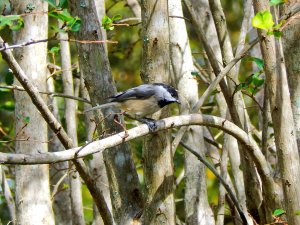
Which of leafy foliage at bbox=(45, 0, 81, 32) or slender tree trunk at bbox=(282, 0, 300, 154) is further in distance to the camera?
slender tree trunk at bbox=(282, 0, 300, 154)

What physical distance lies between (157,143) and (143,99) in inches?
29.6

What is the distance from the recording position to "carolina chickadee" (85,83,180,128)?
3.88 m

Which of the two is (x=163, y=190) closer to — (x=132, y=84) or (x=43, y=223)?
(x=43, y=223)

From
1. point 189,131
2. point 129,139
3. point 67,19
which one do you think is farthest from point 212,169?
point 67,19

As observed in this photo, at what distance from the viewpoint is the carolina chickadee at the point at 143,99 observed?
388 centimetres

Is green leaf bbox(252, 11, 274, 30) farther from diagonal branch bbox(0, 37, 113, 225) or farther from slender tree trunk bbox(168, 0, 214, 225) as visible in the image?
slender tree trunk bbox(168, 0, 214, 225)

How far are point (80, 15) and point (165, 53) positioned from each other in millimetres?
719

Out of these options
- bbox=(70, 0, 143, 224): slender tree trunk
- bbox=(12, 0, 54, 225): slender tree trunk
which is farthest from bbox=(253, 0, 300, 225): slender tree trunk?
bbox=(12, 0, 54, 225): slender tree trunk

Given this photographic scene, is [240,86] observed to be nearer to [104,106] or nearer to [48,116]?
[104,106]

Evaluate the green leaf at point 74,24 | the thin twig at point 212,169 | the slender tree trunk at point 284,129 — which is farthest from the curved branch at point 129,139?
the green leaf at point 74,24

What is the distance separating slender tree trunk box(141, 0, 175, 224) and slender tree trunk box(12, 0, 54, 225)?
74 centimetres

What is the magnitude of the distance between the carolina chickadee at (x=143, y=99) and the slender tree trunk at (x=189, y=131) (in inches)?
21.5

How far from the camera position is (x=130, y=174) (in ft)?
13.1

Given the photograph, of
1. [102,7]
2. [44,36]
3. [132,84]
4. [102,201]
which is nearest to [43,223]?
[102,201]
